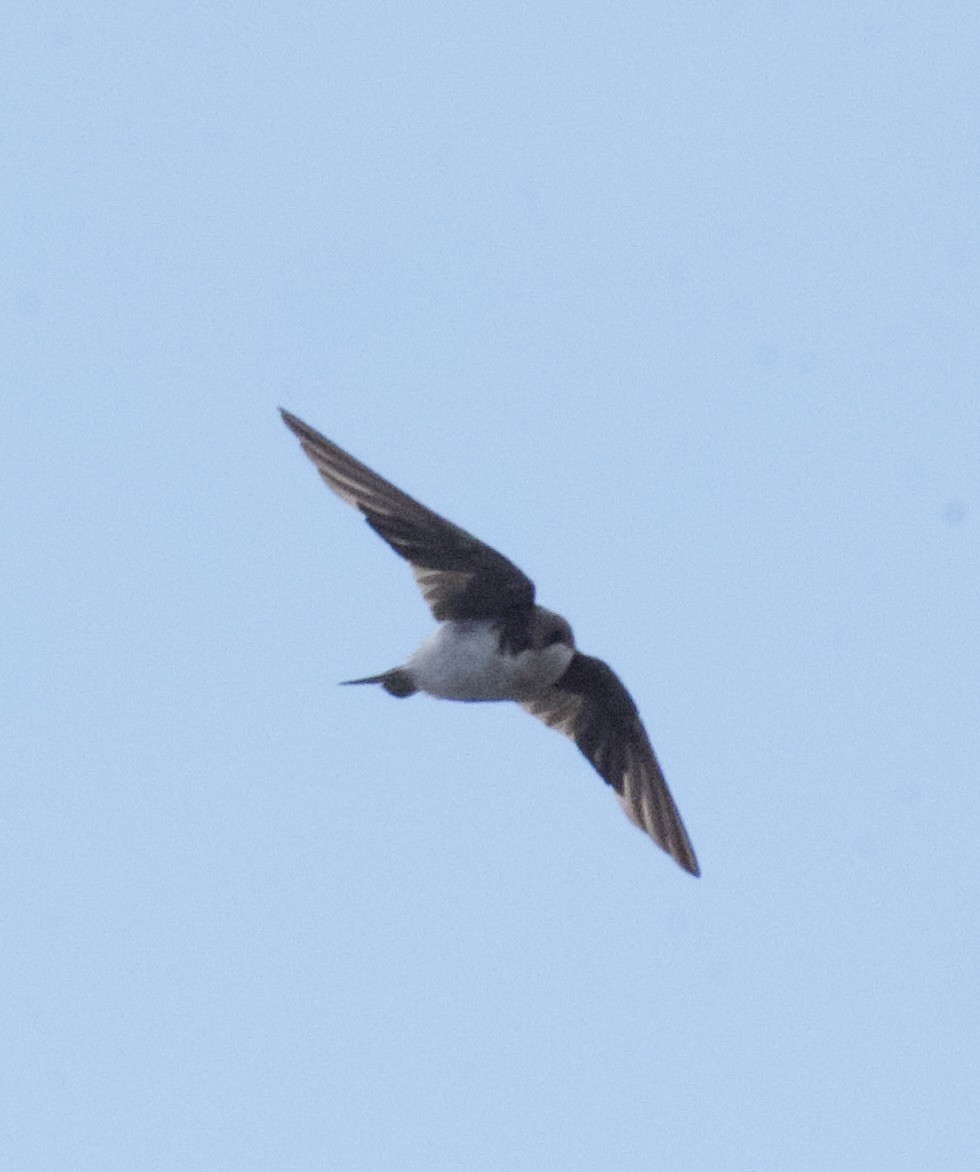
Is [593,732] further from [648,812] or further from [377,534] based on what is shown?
[377,534]

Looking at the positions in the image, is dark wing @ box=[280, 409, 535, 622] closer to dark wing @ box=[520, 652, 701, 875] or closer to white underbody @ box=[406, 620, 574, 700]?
white underbody @ box=[406, 620, 574, 700]

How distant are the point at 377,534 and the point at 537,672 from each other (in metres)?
1.26

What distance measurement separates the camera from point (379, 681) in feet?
47.5

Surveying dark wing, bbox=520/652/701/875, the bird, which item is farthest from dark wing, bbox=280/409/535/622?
dark wing, bbox=520/652/701/875

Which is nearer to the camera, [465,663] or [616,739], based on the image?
[465,663]

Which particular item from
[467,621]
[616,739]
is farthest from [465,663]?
[616,739]

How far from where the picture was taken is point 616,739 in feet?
51.5

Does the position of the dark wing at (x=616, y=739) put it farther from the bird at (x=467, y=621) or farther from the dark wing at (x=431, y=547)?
the dark wing at (x=431, y=547)

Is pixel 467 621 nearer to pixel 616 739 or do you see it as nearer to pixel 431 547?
pixel 431 547

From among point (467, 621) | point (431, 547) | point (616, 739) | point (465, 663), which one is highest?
point (431, 547)

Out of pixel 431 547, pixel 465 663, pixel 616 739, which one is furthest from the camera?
pixel 616 739

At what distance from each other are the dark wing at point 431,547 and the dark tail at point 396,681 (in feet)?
1.13

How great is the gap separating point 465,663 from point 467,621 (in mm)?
217

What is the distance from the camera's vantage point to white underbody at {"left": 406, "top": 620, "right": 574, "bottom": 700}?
14328 millimetres
